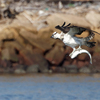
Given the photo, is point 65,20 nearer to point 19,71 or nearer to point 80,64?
point 80,64

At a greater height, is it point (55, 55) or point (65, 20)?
point (65, 20)

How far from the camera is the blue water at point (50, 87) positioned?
3512 cm

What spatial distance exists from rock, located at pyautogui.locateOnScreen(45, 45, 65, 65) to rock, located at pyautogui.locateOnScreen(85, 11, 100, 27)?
8.04 metres

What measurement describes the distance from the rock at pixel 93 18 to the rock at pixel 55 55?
26.4 ft

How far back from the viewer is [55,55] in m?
48.3

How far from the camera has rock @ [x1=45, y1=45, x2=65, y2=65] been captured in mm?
48281

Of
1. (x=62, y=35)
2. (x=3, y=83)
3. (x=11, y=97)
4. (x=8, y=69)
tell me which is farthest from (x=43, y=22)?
(x=62, y=35)

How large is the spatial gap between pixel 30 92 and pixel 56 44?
13.1m

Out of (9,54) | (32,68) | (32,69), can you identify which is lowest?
(32,69)

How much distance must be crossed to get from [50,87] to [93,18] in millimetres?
17985

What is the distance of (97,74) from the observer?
50000mm

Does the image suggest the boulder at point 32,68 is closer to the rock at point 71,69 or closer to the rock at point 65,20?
the rock at point 71,69

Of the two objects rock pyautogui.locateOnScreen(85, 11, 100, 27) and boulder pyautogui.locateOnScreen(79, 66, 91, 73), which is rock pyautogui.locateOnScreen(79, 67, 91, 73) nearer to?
boulder pyautogui.locateOnScreen(79, 66, 91, 73)

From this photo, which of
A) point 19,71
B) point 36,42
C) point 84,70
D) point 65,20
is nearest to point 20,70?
point 19,71
